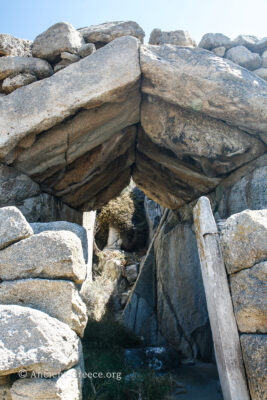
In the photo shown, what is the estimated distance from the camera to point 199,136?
13.3 feet

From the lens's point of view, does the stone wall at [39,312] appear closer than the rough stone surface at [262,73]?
Yes

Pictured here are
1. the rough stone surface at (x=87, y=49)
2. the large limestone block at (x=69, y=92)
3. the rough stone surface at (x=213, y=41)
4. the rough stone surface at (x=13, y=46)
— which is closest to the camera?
the large limestone block at (x=69, y=92)

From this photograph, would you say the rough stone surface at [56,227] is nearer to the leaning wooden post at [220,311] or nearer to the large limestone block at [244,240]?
the leaning wooden post at [220,311]

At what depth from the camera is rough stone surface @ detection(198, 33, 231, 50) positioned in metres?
4.08

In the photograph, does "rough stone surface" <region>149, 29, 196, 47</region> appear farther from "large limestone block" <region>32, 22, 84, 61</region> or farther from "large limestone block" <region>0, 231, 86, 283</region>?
"large limestone block" <region>0, 231, 86, 283</region>

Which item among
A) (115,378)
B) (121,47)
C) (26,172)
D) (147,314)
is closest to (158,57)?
(121,47)

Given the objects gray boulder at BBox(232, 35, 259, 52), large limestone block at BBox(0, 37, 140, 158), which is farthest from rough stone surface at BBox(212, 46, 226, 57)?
large limestone block at BBox(0, 37, 140, 158)

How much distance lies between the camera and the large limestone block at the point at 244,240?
7.79 ft

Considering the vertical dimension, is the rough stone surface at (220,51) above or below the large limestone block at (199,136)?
above

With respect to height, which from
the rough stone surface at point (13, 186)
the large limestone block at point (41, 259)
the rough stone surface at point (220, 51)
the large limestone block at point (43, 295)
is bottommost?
the large limestone block at point (43, 295)

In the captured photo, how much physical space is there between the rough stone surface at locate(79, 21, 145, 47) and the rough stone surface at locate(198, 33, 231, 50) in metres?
0.78

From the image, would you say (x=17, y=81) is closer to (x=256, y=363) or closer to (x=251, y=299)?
(x=251, y=299)

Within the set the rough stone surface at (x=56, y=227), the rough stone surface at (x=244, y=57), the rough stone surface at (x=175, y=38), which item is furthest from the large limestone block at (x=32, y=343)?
the rough stone surface at (x=244, y=57)

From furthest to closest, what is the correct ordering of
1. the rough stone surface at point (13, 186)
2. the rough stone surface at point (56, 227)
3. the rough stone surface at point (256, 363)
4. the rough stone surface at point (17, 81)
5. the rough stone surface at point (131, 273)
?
the rough stone surface at point (131, 273) → the rough stone surface at point (17, 81) → the rough stone surface at point (13, 186) → the rough stone surface at point (56, 227) → the rough stone surface at point (256, 363)
